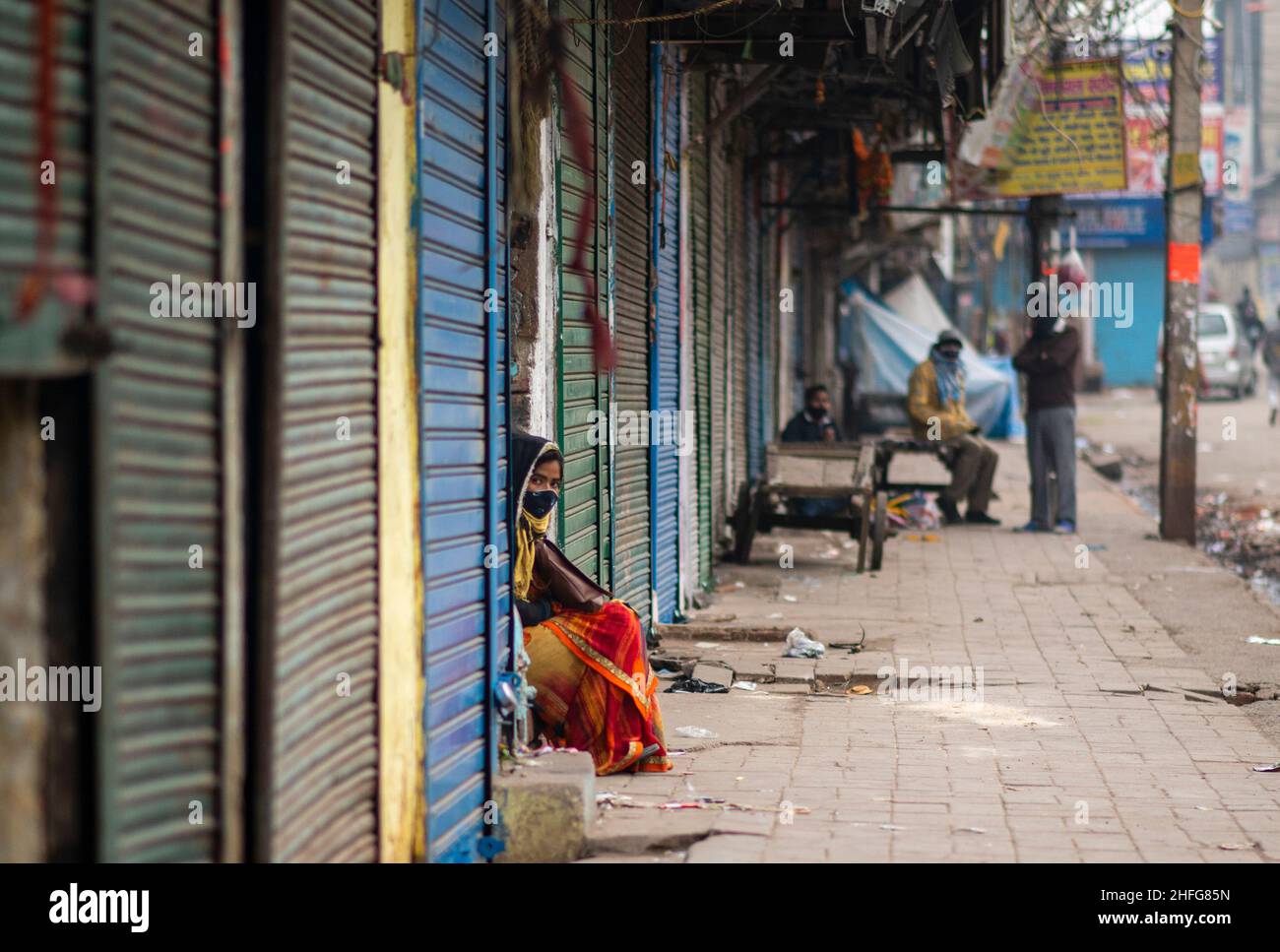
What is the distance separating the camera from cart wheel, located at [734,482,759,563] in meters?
11.6

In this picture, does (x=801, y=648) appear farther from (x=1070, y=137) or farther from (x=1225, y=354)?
(x=1225, y=354)

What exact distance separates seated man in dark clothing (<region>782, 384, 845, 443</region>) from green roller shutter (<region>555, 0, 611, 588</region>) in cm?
670

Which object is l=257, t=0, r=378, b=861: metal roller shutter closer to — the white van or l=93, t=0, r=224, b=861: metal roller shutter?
l=93, t=0, r=224, b=861: metal roller shutter

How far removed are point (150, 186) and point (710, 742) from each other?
13.7 feet

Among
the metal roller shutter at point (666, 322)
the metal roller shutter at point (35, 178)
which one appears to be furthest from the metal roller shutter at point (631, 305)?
the metal roller shutter at point (35, 178)

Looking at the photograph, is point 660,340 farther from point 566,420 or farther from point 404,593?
point 404,593

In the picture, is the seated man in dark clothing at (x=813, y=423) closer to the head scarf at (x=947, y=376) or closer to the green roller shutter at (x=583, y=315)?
the head scarf at (x=947, y=376)

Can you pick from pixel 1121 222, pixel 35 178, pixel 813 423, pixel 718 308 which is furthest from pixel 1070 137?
pixel 1121 222

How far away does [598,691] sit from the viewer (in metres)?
5.48

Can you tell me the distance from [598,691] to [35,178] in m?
3.68

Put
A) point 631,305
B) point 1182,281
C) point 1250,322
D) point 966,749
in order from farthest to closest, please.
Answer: point 1250,322, point 1182,281, point 631,305, point 966,749

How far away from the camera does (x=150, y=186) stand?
7.74 feet

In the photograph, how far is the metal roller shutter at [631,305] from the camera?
757 centimetres
